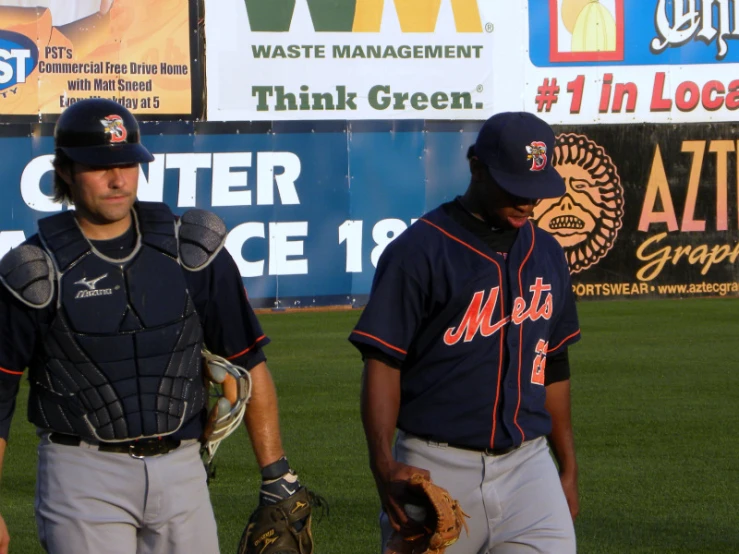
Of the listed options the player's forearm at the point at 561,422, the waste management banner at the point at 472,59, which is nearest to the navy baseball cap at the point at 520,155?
the player's forearm at the point at 561,422

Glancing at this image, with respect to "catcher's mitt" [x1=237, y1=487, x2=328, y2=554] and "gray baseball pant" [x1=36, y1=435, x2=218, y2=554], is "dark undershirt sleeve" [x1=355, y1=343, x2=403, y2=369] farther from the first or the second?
"gray baseball pant" [x1=36, y1=435, x2=218, y2=554]

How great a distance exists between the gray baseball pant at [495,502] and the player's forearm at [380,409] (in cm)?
16

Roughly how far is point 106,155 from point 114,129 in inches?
4.0

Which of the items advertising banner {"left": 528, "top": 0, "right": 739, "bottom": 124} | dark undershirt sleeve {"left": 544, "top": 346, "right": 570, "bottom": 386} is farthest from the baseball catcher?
advertising banner {"left": 528, "top": 0, "right": 739, "bottom": 124}

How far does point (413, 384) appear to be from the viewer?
13.5 feet

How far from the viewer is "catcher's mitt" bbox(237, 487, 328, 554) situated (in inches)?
155

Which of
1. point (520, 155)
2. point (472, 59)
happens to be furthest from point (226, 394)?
point (472, 59)

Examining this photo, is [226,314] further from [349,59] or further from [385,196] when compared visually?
[349,59]

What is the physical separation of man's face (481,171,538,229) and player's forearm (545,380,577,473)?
0.67m

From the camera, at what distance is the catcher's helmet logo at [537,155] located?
4059 millimetres

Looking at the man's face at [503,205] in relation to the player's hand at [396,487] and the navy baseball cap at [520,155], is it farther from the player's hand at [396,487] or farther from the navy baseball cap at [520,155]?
the player's hand at [396,487]

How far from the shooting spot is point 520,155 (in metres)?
4.05

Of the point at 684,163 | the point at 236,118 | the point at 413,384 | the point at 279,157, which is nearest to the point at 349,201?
the point at 279,157

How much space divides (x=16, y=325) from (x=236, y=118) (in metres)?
19.0
